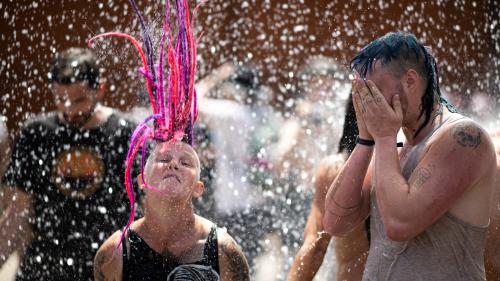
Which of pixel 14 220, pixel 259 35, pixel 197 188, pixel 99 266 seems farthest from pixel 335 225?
pixel 259 35

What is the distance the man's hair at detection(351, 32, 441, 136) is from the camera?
2285mm

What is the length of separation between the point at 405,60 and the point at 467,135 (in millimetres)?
285

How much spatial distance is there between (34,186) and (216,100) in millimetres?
2179

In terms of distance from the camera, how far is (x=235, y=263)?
2.99 m

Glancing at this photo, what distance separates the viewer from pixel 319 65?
7.26 meters

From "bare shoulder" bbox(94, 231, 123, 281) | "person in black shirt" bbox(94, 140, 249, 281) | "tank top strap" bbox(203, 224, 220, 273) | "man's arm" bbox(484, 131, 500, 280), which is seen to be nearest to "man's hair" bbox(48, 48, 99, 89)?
"person in black shirt" bbox(94, 140, 249, 281)

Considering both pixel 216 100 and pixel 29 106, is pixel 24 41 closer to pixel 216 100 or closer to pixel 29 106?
pixel 29 106

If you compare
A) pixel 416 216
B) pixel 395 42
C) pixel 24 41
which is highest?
pixel 395 42

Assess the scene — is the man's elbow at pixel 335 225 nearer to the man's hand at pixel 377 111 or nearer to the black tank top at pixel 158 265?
the man's hand at pixel 377 111

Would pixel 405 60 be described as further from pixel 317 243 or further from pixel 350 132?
pixel 317 243

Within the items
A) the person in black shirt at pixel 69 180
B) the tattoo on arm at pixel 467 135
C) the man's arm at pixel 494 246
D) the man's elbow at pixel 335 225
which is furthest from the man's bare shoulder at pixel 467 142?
the person in black shirt at pixel 69 180

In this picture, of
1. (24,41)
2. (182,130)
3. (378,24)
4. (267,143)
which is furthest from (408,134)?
(378,24)

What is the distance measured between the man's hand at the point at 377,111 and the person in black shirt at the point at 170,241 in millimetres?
920

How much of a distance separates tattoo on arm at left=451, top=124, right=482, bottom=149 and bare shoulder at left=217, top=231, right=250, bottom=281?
1115 millimetres
